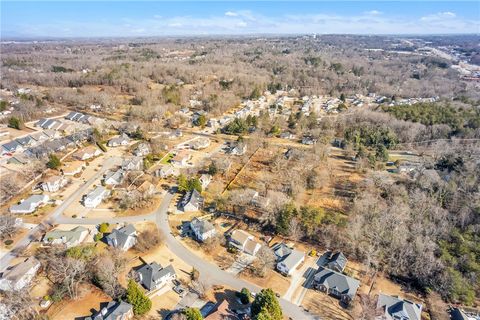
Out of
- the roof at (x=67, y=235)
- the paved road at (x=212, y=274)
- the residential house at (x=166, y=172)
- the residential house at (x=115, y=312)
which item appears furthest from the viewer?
the residential house at (x=166, y=172)

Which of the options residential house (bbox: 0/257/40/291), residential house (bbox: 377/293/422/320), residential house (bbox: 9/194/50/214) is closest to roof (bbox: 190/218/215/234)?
residential house (bbox: 0/257/40/291)

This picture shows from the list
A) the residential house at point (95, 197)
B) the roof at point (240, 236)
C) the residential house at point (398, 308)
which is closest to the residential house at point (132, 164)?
the residential house at point (95, 197)

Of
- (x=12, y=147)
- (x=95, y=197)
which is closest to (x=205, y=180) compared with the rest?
(x=95, y=197)

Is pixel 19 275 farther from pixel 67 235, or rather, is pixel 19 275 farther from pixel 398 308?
pixel 398 308

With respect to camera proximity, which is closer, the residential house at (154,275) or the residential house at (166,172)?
the residential house at (154,275)

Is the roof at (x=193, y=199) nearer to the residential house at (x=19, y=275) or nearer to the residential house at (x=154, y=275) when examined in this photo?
the residential house at (x=154, y=275)

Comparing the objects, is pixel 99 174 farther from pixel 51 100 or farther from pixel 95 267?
pixel 51 100

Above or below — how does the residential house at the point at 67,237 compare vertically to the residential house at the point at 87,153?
below

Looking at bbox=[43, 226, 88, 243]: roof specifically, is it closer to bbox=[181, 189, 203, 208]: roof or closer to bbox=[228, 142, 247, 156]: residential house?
bbox=[181, 189, 203, 208]: roof
